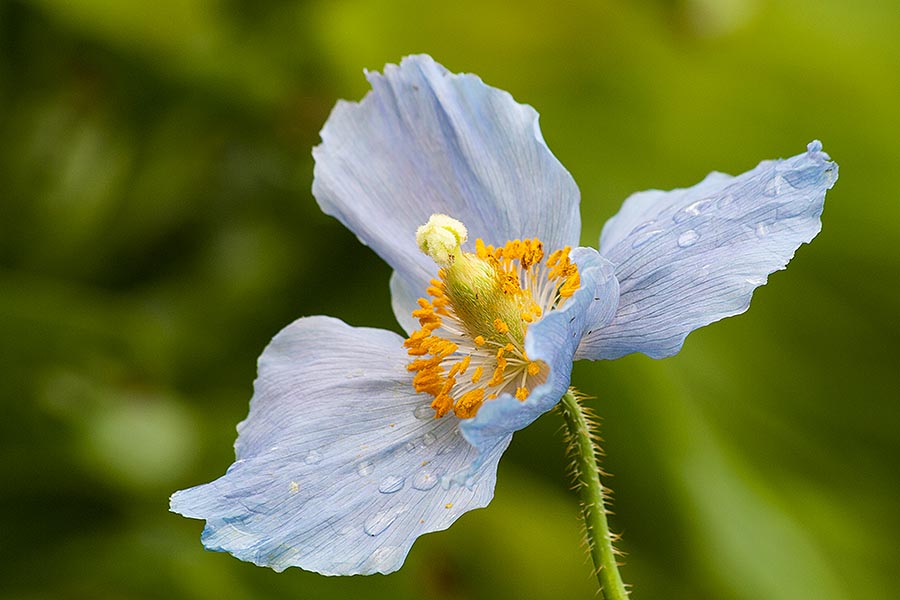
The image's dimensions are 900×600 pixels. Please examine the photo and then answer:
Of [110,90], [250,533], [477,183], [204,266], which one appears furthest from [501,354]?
[110,90]

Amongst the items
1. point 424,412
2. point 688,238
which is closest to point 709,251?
point 688,238

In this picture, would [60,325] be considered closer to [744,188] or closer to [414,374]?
[414,374]

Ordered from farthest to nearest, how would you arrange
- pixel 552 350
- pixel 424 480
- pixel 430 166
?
pixel 430 166, pixel 424 480, pixel 552 350

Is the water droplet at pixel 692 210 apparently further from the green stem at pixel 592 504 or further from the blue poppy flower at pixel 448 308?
the green stem at pixel 592 504

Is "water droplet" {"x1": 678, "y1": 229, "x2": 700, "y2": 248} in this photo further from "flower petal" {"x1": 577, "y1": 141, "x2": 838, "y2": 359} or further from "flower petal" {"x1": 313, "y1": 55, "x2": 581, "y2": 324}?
"flower petal" {"x1": 313, "y1": 55, "x2": 581, "y2": 324}

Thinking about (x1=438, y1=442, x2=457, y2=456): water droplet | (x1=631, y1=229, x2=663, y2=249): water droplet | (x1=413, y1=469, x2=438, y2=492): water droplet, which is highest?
(x1=631, y1=229, x2=663, y2=249): water droplet

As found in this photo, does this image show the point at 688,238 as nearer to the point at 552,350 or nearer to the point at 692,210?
the point at 692,210

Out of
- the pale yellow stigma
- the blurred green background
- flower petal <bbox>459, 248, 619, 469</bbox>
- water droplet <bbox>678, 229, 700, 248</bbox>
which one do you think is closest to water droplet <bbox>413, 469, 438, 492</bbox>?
flower petal <bbox>459, 248, 619, 469</bbox>
